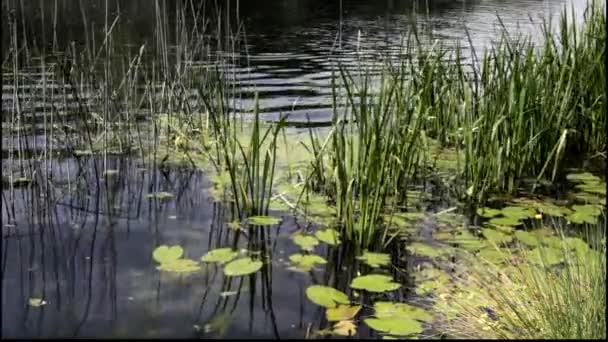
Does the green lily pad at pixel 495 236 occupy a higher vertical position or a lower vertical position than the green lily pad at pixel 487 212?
lower

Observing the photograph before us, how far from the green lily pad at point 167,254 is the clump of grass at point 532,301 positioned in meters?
1.28

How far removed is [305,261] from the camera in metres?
3.32

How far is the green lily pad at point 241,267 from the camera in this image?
10.2ft

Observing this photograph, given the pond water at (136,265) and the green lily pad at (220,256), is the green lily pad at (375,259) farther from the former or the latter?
the green lily pad at (220,256)

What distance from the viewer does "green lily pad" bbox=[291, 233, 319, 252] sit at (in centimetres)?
347

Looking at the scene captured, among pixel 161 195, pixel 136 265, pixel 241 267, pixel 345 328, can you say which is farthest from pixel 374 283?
pixel 161 195

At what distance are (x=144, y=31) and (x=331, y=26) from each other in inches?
221

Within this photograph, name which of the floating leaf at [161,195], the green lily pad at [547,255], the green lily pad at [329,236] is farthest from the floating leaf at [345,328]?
the floating leaf at [161,195]

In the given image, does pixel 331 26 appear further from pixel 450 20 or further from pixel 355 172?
pixel 355 172

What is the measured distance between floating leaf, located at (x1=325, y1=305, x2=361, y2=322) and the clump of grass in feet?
1.26

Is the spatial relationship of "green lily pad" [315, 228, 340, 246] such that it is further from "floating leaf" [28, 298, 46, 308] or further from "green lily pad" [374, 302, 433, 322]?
"floating leaf" [28, 298, 46, 308]

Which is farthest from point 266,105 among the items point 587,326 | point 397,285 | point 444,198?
point 587,326

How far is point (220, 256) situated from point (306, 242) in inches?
18.1

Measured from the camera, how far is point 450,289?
3.09 metres
